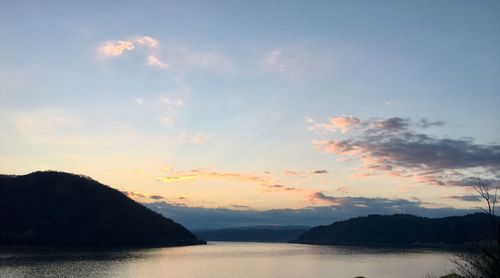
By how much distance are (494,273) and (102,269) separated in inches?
4940

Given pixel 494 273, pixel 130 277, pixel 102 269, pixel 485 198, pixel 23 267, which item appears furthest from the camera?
pixel 102 269

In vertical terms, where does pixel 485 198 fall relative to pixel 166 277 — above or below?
above

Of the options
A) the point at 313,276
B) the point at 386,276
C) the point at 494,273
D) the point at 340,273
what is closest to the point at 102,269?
the point at 313,276

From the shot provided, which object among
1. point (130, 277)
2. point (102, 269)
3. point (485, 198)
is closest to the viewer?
point (485, 198)

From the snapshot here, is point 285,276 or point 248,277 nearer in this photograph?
point 248,277

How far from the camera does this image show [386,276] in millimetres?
123625

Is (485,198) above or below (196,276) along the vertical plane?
above

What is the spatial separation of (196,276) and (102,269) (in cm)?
2996

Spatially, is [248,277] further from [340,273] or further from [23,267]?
[23,267]

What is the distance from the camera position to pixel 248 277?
11975 centimetres

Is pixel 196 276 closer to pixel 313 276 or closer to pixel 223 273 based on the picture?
pixel 223 273

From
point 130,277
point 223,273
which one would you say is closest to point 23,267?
point 130,277

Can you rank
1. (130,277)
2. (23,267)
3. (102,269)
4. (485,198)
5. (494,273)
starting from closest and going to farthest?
(485,198), (494,273), (130,277), (23,267), (102,269)

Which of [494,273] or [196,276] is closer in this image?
[494,273]
